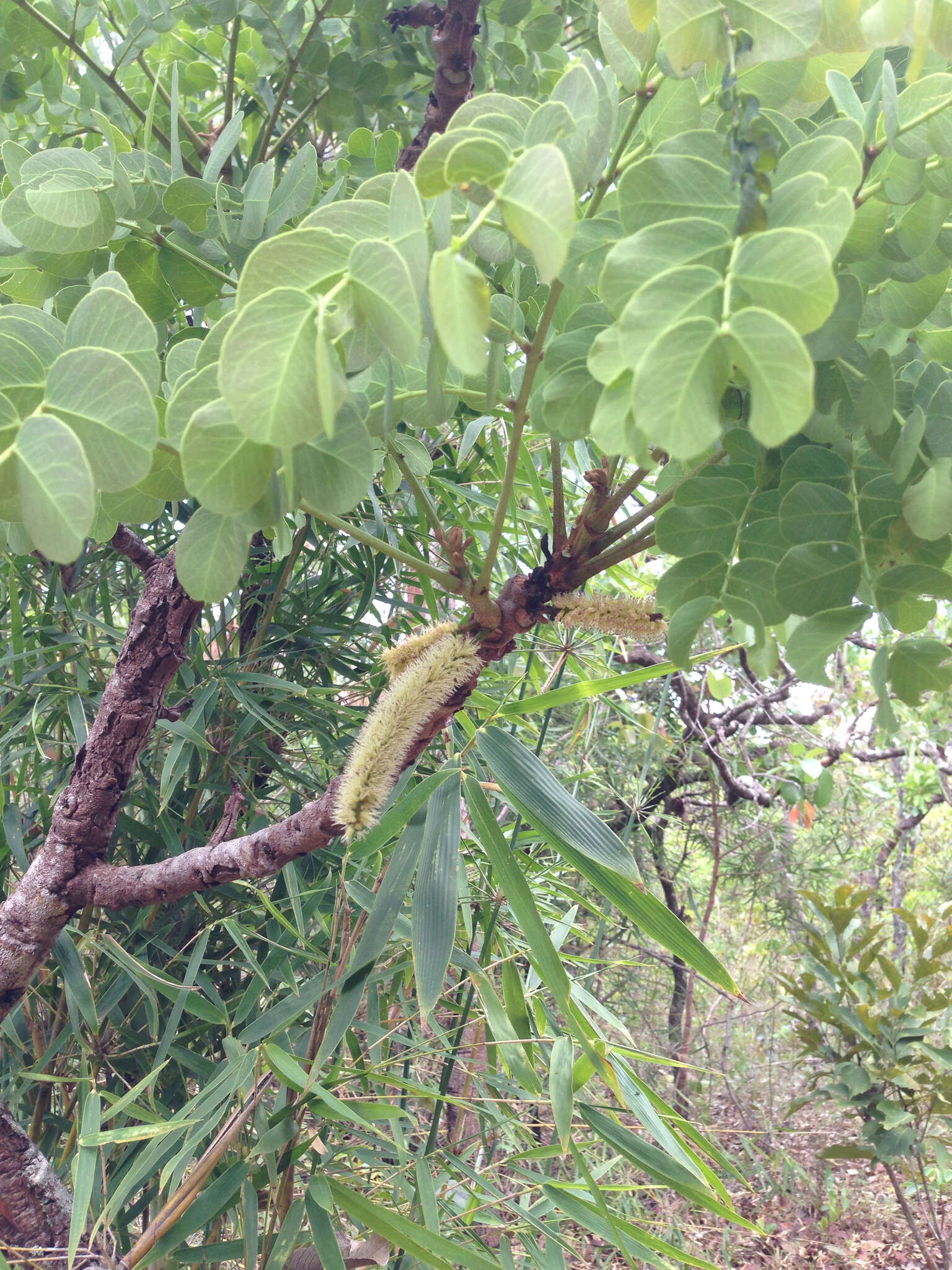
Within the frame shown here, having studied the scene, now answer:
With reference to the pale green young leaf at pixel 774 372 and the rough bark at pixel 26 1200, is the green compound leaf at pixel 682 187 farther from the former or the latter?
the rough bark at pixel 26 1200

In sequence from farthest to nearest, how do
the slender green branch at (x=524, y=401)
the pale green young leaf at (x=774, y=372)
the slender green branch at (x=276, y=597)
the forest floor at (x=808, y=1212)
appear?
the forest floor at (x=808, y=1212) → the slender green branch at (x=276, y=597) → the slender green branch at (x=524, y=401) → the pale green young leaf at (x=774, y=372)

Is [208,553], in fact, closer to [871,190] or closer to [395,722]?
[395,722]

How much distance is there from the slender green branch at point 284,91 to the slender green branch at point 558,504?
498 mm

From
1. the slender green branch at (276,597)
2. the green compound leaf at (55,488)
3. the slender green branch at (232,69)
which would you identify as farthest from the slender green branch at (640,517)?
the slender green branch at (232,69)

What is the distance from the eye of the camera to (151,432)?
0.24 m

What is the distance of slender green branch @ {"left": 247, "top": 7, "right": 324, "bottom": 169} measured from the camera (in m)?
0.73

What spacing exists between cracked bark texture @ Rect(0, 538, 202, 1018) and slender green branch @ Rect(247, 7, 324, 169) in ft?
1.35

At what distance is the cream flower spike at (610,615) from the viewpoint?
429mm

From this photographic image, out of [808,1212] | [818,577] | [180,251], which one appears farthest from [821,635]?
[808,1212]

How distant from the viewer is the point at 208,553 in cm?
32

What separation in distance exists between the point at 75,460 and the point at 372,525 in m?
0.65

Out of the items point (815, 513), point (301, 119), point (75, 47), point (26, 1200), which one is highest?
point (75, 47)

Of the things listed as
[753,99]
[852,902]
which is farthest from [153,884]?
[852,902]

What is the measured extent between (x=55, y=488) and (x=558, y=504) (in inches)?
9.8
